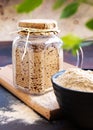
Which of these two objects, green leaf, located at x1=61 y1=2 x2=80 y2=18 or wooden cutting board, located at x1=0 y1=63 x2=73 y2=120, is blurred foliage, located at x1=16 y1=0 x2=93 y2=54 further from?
wooden cutting board, located at x1=0 y1=63 x2=73 y2=120

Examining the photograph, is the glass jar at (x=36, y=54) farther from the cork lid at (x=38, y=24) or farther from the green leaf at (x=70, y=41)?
the green leaf at (x=70, y=41)

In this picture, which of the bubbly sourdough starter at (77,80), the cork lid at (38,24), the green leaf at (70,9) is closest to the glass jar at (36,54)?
the cork lid at (38,24)

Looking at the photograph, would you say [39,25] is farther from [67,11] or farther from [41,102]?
[67,11]

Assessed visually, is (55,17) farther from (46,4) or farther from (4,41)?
(4,41)

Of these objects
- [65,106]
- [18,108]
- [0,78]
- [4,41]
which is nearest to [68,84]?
[65,106]

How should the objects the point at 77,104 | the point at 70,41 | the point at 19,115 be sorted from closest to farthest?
the point at 70,41 < the point at 77,104 < the point at 19,115

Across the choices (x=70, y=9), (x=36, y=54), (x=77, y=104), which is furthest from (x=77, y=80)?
(x=70, y=9)

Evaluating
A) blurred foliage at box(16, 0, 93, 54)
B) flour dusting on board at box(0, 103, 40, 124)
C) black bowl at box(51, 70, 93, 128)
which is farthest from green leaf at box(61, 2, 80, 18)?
flour dusting on board at box(0, 103, 40, 124)
